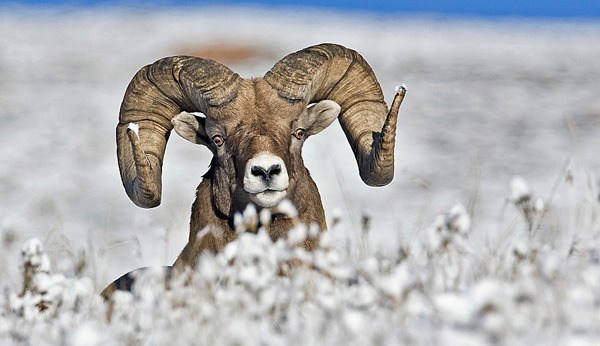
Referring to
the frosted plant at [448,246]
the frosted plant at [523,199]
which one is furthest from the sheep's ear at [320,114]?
the frosted plant at [523,199]

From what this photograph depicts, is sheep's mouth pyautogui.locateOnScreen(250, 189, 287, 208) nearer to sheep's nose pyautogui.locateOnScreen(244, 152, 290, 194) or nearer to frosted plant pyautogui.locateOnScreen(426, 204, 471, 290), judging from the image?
sheep's nose pyautogui.locateOnScreen(244, 152, 290, 194)

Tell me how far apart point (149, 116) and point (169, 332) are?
4.86 metres

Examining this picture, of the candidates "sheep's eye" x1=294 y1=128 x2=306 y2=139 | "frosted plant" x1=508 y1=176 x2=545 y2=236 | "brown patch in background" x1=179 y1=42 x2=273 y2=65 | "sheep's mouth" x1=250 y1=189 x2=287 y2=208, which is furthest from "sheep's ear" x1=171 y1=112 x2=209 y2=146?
"brown patch in background" x1=179 y1=42 x2=273 y2=65

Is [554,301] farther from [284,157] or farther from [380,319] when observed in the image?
[284,157]

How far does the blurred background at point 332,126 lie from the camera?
25.4 m

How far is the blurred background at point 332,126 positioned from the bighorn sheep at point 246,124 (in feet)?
2.37

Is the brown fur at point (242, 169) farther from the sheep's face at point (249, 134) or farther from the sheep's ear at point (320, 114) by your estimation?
the sheep's ear at point (320, 114)

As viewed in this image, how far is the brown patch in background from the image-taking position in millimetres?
60344

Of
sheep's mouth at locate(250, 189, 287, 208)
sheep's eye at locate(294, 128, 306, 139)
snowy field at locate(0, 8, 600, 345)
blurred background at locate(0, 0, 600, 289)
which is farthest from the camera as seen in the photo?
blurred background at locate(0, 0, 600, 289)

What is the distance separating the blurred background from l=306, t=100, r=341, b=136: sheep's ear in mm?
830

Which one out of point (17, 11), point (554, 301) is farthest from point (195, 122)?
point (17, 11)

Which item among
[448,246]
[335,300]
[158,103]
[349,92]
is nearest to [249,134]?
[158,103]

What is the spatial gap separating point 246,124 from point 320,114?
0.85 m

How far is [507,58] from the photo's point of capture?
62.2m
